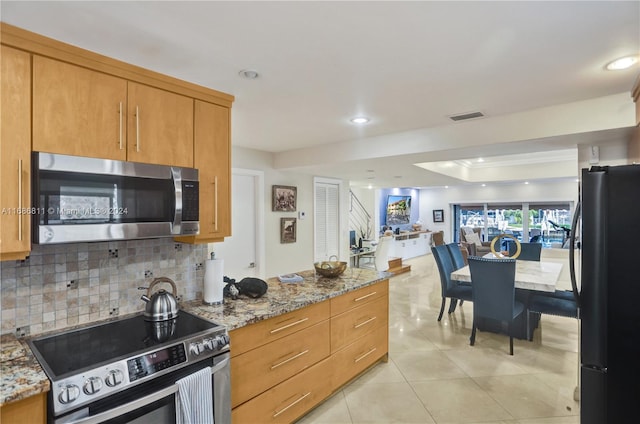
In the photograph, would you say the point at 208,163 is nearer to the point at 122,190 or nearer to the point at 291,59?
the point at 122,190

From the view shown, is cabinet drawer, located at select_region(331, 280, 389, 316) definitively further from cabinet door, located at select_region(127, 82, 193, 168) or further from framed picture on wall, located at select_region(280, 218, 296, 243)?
framed picture on wall, located at select_region(280, 218, 296, 243)

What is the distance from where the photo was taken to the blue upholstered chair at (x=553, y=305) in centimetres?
339

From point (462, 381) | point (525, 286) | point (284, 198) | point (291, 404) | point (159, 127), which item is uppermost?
point (159, 127)

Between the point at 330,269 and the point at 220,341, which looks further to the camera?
the point at 330,269

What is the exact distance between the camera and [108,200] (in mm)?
1681

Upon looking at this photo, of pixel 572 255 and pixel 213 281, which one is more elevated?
pixel 572 255

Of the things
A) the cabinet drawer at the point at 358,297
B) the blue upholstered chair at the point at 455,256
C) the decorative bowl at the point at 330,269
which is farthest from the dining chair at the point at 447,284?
the decorative bowl at the point at 330,269

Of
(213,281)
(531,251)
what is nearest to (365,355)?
(213,281)

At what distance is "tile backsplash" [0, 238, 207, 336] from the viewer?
1.67 metres

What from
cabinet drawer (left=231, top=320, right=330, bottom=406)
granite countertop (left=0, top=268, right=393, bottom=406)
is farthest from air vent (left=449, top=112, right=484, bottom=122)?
cabinet drawer (left=231, top=320, right=330, bottom=406)

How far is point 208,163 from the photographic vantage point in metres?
2.16

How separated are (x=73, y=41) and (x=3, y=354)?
1.54 metres

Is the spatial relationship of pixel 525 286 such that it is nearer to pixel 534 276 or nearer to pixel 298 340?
pixel 534 276

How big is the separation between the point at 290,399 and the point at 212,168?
1619 millimetres
